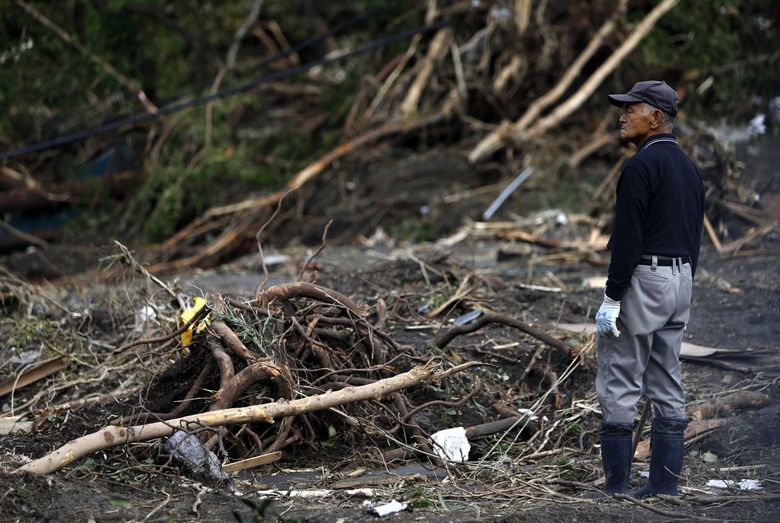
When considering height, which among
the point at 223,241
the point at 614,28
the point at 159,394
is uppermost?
the point at 614,28

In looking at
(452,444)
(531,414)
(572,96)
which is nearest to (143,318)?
(452,444)

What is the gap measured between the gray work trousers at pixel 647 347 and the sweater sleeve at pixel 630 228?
0.09 meters

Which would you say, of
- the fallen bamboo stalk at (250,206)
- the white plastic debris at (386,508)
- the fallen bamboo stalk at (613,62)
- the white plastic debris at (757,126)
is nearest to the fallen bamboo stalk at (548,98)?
the fallen bamboo stalk at (613,62)

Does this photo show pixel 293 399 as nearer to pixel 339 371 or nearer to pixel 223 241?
pixel 339 371

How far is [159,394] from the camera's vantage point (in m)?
5.50

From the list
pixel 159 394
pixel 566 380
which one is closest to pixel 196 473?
pixel 159 394

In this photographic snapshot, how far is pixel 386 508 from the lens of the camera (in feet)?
14.1

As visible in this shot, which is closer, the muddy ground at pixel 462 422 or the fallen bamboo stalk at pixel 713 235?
the muddy ground at pixel 462 422

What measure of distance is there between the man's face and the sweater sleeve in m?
0.20

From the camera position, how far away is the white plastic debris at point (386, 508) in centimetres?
427

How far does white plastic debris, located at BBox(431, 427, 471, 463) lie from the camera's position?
5.17 metres

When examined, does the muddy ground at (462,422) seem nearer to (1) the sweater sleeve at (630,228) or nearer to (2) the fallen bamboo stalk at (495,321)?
(2) the fallen bamboo stalk at (495,321)

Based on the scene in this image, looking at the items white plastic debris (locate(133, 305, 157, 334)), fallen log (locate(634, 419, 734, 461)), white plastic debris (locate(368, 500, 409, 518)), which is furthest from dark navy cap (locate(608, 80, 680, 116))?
white plastic debris (locate(133, 305, 157, 334))

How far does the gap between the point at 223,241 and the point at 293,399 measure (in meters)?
7.11
